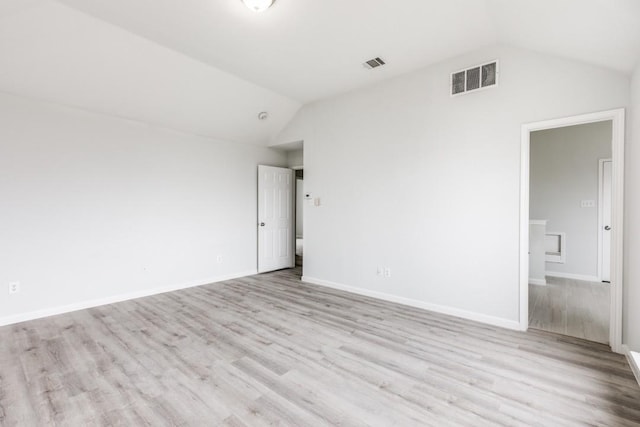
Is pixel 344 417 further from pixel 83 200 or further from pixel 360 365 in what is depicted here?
pixel 83 200

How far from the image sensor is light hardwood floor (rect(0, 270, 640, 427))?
181 cm

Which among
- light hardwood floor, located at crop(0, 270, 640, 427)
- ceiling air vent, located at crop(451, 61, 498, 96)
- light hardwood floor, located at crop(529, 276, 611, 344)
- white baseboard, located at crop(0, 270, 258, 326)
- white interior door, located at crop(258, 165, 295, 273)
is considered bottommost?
light hardwood floor, located at crop(0, 270, 640, 427)

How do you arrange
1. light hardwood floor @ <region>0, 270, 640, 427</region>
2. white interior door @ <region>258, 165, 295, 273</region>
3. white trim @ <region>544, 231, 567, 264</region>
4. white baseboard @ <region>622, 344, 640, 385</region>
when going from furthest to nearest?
white interior door @ <region>258, 165, 295, 273</region> → white trim @ <region>544, 231, 567, 264</region> → white baseboard @ <region>622, 344, 640, 385</region> → light hardwood floor @ <region>0, 270, 640, 427</region>

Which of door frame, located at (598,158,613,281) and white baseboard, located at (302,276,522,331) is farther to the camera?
door frame, located at (598,158,613,281)

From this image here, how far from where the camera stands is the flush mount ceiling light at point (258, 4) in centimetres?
240

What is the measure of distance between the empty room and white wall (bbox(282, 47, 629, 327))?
0.03m

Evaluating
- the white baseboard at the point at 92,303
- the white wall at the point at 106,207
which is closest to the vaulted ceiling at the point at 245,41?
the white wall at the point at 106,207

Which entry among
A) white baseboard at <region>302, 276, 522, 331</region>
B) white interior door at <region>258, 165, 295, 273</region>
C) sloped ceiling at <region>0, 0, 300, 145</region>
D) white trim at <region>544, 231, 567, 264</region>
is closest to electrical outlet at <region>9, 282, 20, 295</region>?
sloped ceiling at <region>0, 0, 300, 145</region>

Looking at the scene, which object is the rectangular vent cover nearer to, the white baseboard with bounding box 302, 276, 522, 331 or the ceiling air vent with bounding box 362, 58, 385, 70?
the ceiling air vent with bounding box 362, 58, 385, 70

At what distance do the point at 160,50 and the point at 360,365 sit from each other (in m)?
3.87

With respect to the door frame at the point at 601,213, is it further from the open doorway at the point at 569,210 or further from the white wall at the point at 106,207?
the white wall at the point at 106,207

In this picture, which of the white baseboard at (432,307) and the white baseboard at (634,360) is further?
the white baseboard at (432,307)

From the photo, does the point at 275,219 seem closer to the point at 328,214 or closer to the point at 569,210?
the point at 328,214

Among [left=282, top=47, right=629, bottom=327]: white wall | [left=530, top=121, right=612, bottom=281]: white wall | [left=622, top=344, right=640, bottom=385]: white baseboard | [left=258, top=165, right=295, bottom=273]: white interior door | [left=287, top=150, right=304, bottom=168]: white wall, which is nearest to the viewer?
[left=622, top=344, right=640, bottom=385]: white baseboard
